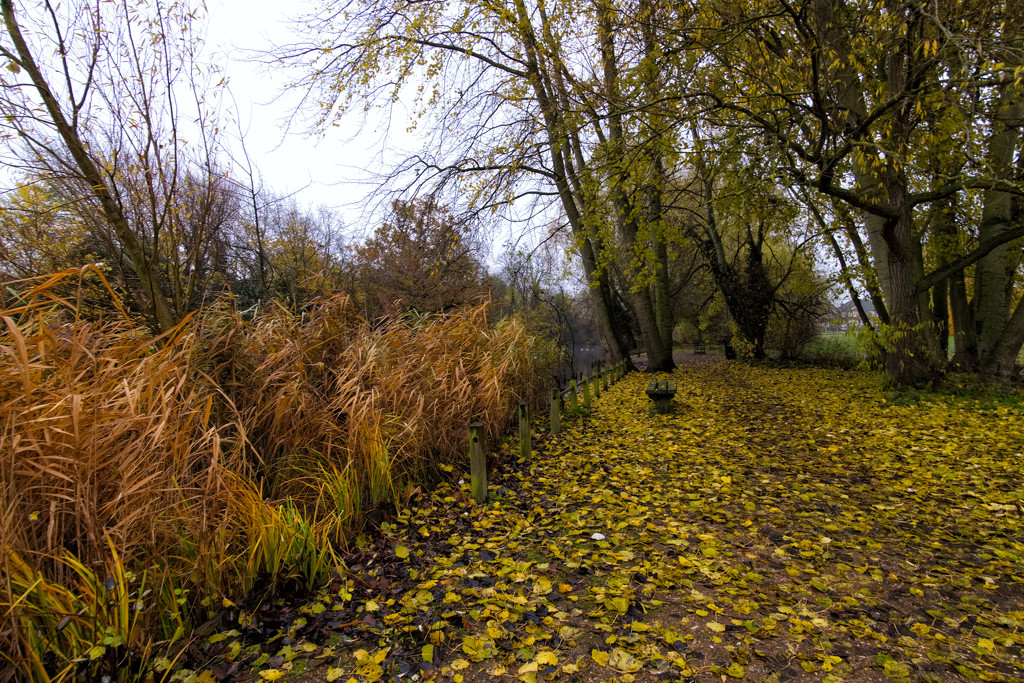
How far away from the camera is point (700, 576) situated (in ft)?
8.68

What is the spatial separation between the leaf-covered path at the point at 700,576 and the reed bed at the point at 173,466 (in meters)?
0.32

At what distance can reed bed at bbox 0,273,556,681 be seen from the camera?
1.77m

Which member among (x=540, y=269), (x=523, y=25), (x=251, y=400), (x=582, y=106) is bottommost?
(x=251, y=400)

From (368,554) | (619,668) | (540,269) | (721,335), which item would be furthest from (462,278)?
(619,668)

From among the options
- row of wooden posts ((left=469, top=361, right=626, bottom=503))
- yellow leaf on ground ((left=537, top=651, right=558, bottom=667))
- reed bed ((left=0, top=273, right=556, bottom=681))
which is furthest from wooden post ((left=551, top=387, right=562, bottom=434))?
yellow leaf on ground ((left=537, top=651, right=558, bottom=667))

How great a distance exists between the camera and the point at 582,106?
639 cm

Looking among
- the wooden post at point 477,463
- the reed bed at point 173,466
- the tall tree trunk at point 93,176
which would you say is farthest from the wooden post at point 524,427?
the tall tree trunk at point 93,176

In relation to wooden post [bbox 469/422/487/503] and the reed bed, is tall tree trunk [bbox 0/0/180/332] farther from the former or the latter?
wooden post [bbox 469/422/487/503]

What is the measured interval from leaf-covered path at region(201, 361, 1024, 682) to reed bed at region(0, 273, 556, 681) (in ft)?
1.04

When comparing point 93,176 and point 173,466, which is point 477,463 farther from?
point 93,176

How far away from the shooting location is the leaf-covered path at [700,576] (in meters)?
1.99

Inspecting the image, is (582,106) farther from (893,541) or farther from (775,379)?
(775,379)

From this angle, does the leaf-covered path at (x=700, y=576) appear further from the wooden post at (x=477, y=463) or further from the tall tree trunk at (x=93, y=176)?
the tall tree trunk at (x=93, y=176)

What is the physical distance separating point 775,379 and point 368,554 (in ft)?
31.7
